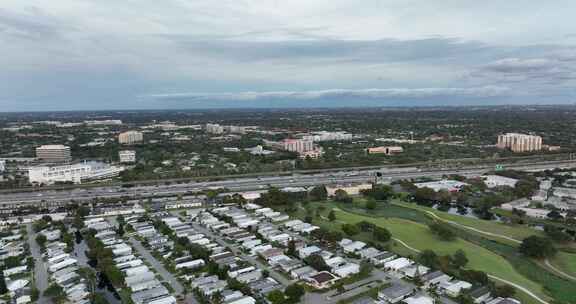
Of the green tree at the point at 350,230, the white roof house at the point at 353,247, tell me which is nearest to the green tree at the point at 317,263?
the white roof house at the point at 353,247

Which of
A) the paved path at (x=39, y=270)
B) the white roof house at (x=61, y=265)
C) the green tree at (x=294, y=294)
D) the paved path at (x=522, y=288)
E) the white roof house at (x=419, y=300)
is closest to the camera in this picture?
the white roof house at (x=419, y=300)

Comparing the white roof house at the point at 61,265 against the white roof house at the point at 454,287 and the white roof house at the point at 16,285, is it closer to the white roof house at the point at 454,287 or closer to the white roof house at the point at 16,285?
the white roof house at the point at 16,285

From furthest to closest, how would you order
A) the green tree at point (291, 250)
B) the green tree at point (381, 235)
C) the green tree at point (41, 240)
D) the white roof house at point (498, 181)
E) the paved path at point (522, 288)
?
the white roof house at point (498, 181) < the green tree at point (41, 240) < the green tree at point (381, 235) < the green tree at point (291, 250) < the paved path at point (522, 288)

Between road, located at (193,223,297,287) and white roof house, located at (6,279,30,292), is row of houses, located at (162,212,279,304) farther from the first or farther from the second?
white roof house, located at (6,279,30,292)

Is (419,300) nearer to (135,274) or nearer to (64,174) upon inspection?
(135,274)

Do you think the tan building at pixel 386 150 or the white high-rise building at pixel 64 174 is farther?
the tan building at pixel 386 150

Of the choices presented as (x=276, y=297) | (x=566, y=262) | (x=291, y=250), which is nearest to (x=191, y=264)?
(x=291, y=250)

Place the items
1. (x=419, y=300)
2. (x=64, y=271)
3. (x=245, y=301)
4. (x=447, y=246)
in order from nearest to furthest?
(x=419, y=300) → (x=245, y=301) → (x=64, y=271) → (x=447, y=246)
